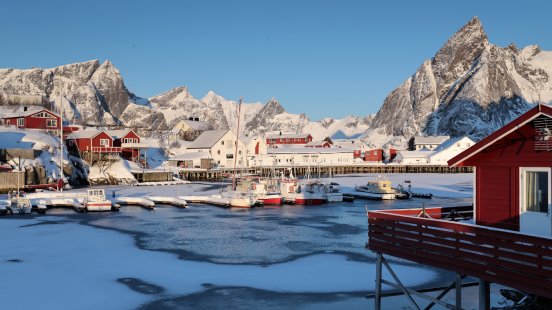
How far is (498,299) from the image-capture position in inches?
714

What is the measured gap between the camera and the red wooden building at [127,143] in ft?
319

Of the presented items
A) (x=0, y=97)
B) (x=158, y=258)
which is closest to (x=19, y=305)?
(x=158, y=258)

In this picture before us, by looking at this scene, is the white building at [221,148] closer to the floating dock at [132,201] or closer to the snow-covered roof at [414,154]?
the snow-covered roof at [414,154]

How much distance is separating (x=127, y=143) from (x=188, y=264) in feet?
254

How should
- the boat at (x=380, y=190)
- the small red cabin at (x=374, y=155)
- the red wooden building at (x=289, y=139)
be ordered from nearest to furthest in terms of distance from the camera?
the boat at (x=380, y=190) < the small red cabin at (x=374, y=155) < the red wooden building at (x=289, y=139)

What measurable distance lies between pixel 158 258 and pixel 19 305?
9.22 m

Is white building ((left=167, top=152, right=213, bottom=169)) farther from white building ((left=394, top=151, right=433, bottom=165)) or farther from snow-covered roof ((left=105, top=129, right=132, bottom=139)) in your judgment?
white building ((left=394, top=151, right=433, bottom=165))

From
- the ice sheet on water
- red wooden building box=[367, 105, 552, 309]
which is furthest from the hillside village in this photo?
red wooden building box=[367, 105, 552, 309]

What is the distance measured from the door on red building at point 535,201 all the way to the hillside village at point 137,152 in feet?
174

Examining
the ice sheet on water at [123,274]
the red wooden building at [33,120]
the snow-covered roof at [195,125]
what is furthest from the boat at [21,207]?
the snow-covered roof at [195,125]

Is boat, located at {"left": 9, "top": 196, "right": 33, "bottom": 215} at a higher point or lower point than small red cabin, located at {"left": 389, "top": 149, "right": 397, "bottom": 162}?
lower

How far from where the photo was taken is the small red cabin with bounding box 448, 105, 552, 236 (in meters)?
13.2

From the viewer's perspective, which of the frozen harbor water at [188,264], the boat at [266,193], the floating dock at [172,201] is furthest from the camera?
the boat at [266,193]

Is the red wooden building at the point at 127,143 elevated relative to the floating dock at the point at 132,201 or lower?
elevated
